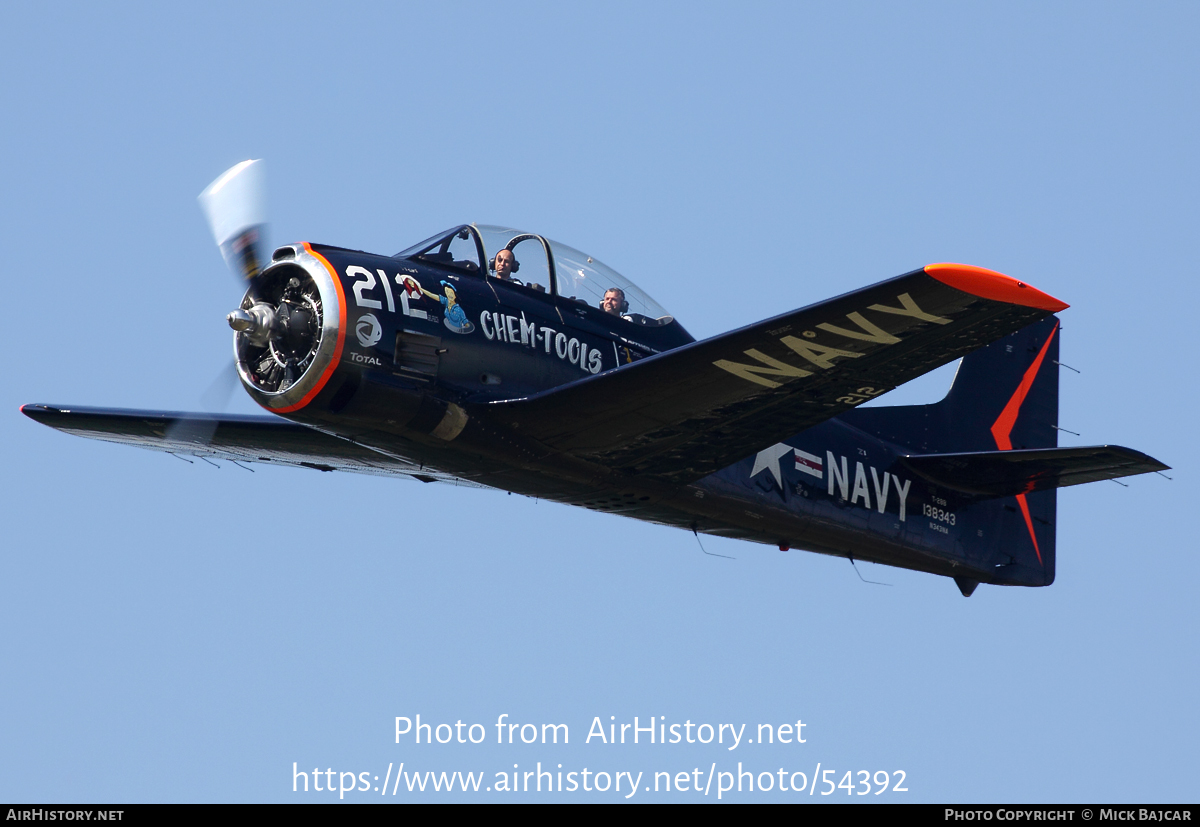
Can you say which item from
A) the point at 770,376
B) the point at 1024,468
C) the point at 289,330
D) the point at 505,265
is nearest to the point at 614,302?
the point at 505,265

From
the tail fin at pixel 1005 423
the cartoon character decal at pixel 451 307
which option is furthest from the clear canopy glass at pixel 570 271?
the tail fin at pixel 1005 423

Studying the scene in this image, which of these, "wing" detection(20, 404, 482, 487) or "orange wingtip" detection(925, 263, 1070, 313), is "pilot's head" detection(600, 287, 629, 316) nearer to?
"wing" detection(20, 404, 482, 487)

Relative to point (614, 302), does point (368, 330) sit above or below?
below

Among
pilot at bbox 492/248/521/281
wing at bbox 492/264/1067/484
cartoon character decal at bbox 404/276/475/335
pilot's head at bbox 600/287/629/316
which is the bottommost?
wing at bbox 492/264/1067/484

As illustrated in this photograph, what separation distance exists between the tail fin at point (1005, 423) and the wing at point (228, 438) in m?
5.38

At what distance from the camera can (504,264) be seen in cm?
1273

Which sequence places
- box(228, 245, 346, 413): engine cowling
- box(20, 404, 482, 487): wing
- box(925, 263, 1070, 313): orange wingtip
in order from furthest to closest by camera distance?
box(20, 404, 482, 487): wing
box(228, 245, 346, 413): engine cowling
box(925, 263, 1070, 313): orange wingtip

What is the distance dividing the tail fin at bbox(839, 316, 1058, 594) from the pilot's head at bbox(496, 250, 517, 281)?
194 inches

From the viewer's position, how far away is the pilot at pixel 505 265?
41.6ft

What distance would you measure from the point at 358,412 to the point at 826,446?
5.56m

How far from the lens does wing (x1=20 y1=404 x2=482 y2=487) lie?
47.2 feet

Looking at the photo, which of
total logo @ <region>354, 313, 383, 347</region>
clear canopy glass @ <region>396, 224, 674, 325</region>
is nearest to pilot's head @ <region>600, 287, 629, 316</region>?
clear canopy glass @ <region>396, 224, 674, 325</region>

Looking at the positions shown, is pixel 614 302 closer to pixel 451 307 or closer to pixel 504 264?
pixel 504 264

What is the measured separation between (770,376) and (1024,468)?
508 centimetres
